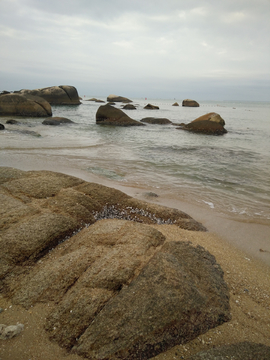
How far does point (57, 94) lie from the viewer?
39.0 m

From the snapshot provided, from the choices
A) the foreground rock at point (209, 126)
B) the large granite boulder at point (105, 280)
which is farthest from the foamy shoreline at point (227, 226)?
the foreground rock at point (209, 126)

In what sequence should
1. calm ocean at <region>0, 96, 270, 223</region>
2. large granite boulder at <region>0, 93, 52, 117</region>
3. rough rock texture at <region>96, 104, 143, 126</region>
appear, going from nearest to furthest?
calm ocean at <region>0, 96, 270, 223</region>, rough rock texture at <region>96, 104, 143, 126</region>, large granite boulder at <region>0, 93, 52, 117</region>

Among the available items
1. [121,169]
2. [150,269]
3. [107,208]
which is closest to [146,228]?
[150,269]

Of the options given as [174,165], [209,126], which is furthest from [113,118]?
[174,165]

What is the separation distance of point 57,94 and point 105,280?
41788 millimetres

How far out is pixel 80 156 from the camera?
8742 millimetres

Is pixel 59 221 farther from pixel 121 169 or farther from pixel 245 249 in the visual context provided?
pixel 121 169

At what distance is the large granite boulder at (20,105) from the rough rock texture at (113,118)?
6.23m

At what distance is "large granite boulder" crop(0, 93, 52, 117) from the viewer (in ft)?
69.0

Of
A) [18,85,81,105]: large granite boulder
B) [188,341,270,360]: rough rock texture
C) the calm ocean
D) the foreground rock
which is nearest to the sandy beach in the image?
[188,341,270,360]: rough rock texture

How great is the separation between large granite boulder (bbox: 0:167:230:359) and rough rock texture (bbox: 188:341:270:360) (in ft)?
0.67

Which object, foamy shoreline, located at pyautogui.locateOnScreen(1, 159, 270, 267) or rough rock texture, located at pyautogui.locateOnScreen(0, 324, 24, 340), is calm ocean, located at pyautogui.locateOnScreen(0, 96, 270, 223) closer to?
foamy shoreline, located at pyautogui.locateOnScreen(1, 159, 270, 267)

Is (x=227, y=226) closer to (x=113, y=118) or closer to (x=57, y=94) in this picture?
(x=113, y=118)

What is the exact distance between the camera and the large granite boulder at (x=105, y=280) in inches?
71.1
